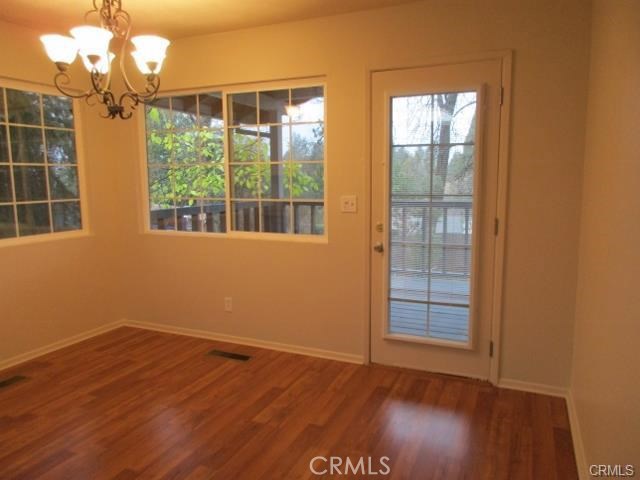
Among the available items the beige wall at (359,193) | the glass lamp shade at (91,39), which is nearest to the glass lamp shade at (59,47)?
the glass lamp shade at (91,39)

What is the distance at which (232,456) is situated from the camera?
2.32 meters

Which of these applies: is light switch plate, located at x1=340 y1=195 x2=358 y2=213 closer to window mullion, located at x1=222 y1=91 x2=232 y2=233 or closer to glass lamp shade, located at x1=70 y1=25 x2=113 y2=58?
window mullion, located at x1=222 y1=91 x2=232 y2=233

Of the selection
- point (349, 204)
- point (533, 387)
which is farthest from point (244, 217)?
point (533, 387)

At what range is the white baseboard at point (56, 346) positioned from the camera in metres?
3.46

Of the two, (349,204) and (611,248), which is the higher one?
(349,204)

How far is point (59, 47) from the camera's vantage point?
6.92 feet

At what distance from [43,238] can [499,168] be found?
137 inches

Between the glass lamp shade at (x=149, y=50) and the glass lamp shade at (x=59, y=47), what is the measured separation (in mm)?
282

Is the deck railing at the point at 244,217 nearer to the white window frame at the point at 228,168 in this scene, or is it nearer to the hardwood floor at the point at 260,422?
the white window frame at the point at 228,168

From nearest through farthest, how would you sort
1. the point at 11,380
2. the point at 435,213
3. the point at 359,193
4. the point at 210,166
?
1. the point at 435,213
2. the point at 11,380
3. the point at 359,193
4. the point at 210,166

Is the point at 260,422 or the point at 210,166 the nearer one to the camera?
the point at 260,422

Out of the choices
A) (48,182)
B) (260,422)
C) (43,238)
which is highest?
(48,182)

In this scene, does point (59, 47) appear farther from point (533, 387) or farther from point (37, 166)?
point (533, 387)

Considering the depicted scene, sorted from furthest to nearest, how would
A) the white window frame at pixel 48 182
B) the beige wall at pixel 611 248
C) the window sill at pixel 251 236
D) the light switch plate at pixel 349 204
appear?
the window sill at pixel 251 236 → the white window frame at pixel 48 182 → the light switch plate at pixel 349 204 → the beige wall at pixel 611 248
